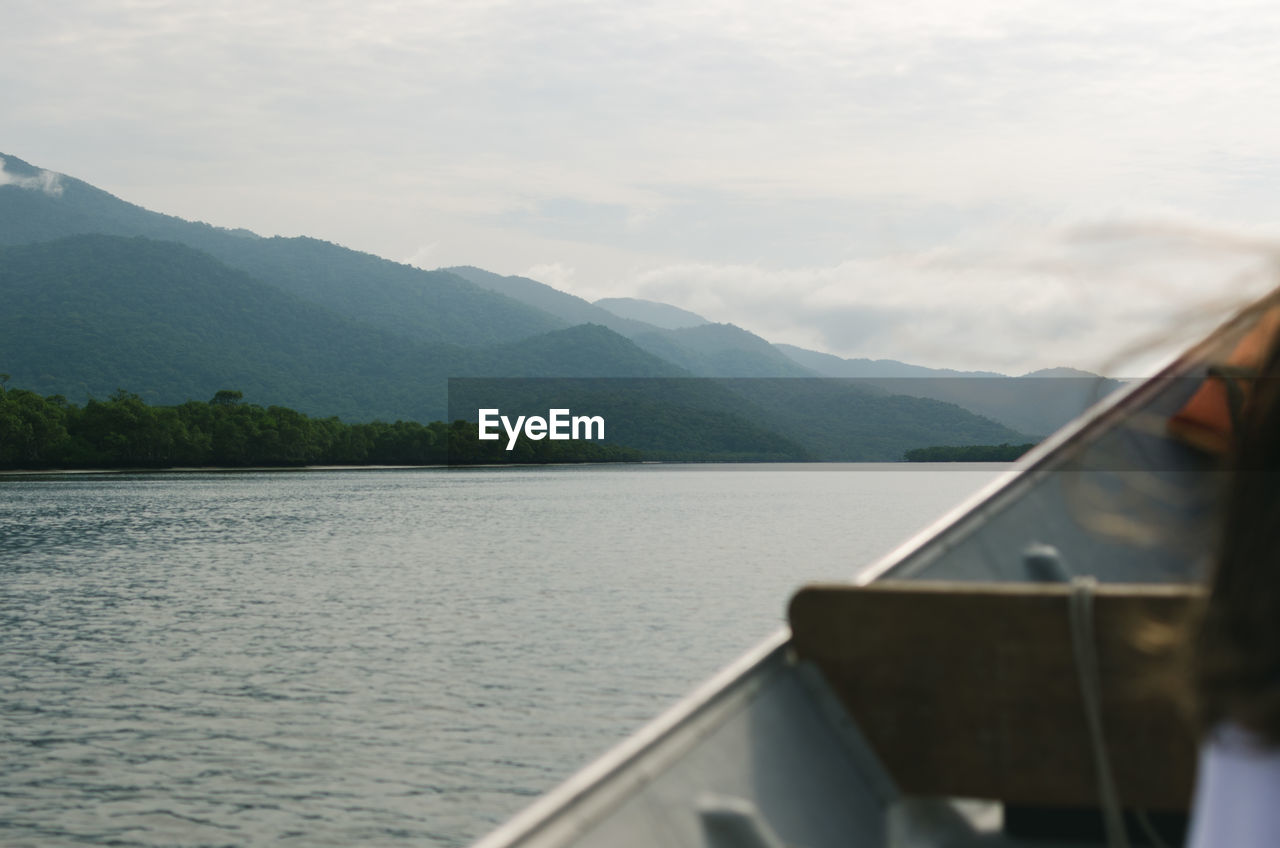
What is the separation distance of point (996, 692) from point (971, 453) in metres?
167

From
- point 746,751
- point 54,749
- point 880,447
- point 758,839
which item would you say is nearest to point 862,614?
point 746,751

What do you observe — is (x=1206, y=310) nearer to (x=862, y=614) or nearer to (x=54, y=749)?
(x=862, y=614)

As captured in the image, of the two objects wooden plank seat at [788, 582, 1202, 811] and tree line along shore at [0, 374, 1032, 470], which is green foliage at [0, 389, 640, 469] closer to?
tree line along shore at [0, 374, 1032, 470]

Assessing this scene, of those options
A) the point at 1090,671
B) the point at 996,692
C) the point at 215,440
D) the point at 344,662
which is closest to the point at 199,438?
the point at 215,440

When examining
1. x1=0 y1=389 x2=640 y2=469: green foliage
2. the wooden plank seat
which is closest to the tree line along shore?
x1=0 y1=389 x2=640 y2=469: green foliage

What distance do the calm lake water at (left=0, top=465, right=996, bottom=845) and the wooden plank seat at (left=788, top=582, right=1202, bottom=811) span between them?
11.0m

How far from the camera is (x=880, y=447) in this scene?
167375 mm

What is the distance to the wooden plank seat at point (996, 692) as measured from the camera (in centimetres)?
358

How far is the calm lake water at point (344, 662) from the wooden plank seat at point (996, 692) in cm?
1105

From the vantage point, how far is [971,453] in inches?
6462

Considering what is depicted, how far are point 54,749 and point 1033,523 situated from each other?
18.1m

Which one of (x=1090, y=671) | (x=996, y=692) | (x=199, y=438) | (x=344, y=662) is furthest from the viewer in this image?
(x=199, y=438)

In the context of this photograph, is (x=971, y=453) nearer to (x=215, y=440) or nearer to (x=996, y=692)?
(x=215, y=440)

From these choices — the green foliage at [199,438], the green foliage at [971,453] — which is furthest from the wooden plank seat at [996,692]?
the green foliage at [971,453]
